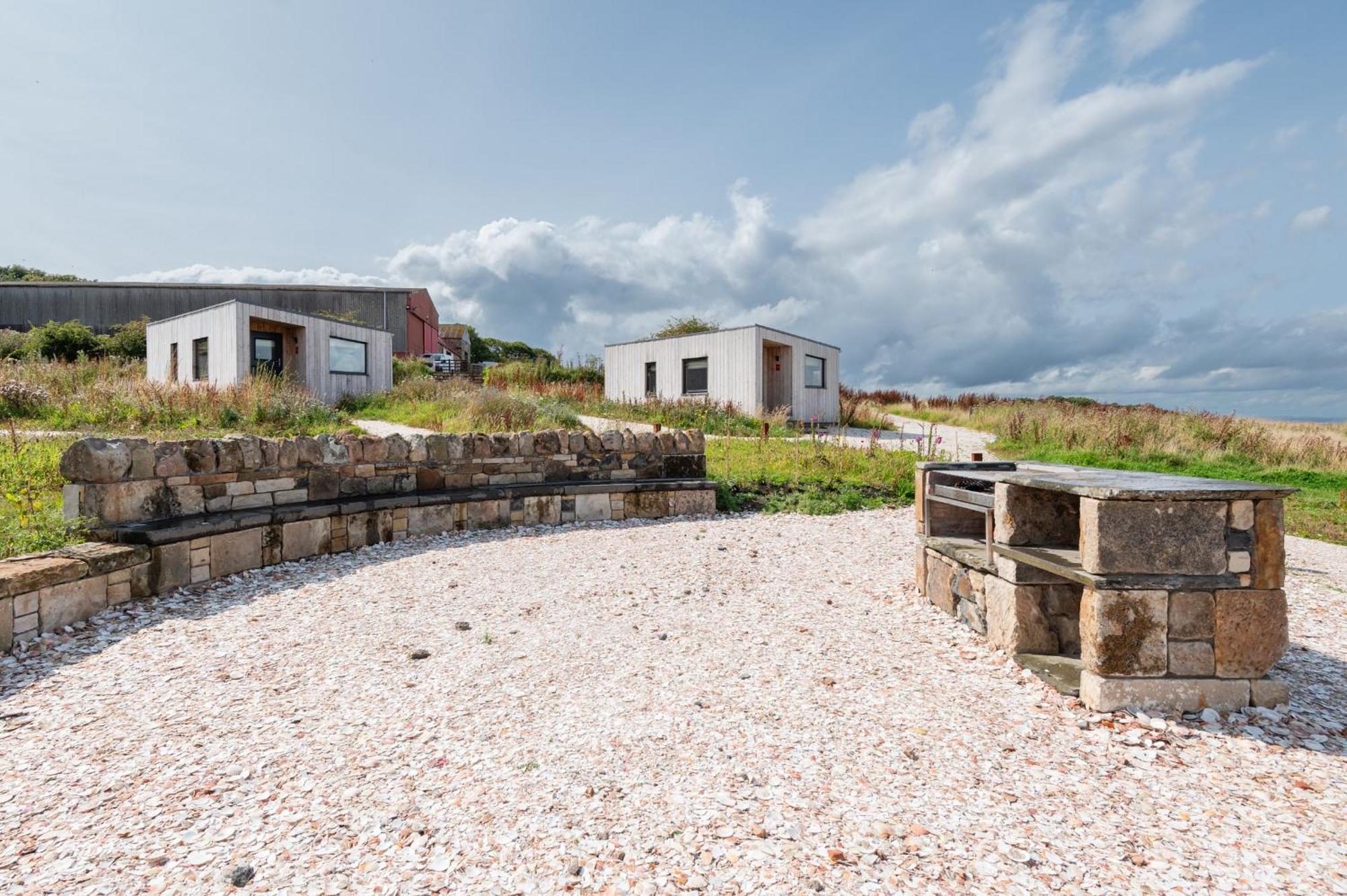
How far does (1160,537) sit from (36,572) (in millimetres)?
5682

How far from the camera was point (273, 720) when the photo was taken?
271 cm

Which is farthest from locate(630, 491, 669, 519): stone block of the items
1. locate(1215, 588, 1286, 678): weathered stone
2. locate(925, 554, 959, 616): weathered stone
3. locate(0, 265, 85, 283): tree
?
locate(0, 265, 85, 283): tree

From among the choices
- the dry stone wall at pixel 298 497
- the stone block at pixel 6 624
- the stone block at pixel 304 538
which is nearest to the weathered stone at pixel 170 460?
the dry stone wall at pixel 298 497

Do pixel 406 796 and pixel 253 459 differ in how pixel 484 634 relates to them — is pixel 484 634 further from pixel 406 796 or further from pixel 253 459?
pixel 253 459

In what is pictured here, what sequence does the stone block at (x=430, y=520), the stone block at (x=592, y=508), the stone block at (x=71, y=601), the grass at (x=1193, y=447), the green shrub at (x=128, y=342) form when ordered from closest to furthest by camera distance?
the stone block at (x=71, y=601) → the stone block at (x=430, y=520) → the stone block at (x=592, y=508) → the grass at (x=1193, y=447) → the green shrub at (x=128, y=342)

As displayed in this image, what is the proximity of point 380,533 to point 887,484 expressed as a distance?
6.17 metres

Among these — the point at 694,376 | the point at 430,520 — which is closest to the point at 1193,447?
the point at 694,376

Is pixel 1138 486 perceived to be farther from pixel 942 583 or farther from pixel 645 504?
pixel 645 504

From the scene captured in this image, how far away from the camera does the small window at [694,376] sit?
715 inches

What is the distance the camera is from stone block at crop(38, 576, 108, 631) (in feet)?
11.8

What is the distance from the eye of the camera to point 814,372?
63.9 ft

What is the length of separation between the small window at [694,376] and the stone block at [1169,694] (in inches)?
→ 610

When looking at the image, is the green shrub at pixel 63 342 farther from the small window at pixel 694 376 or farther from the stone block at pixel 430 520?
the stone block at pixel 430 520

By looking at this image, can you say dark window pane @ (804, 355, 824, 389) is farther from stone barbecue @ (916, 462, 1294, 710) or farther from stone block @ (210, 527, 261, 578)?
stone barbecue @ (916, 462, 1294, 710)
